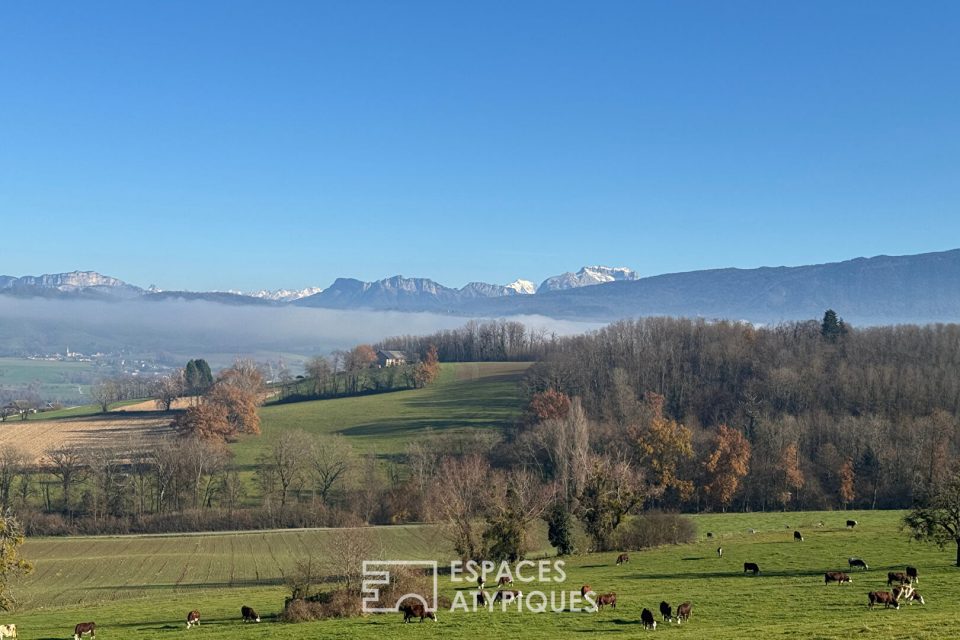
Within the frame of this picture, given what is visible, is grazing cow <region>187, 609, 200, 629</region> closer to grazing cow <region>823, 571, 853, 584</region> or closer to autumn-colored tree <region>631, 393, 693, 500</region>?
grazing cow <region>823, 571, 853, 584</region>

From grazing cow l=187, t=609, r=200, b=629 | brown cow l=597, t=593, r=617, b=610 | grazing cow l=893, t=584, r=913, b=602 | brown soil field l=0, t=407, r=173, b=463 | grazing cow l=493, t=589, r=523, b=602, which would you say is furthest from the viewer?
brown soil field l=0, t=407, r=173, b=463

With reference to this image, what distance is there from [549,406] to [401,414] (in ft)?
101

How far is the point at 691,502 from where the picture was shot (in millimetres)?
92438

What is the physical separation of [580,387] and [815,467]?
4294cm

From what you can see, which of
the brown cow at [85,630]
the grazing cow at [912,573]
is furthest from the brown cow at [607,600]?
the brown cow at [85,630]

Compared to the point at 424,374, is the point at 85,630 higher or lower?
lower

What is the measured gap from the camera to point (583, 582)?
139ft

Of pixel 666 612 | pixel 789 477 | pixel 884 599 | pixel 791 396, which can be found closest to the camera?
pixel 666 612

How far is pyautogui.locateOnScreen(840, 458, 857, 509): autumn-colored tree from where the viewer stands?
90.5m

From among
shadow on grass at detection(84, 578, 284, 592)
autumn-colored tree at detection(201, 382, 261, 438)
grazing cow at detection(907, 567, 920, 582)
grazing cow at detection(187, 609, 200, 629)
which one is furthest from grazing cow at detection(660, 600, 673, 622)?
autumn-colored tree at detection(201, 382, 261, 438)

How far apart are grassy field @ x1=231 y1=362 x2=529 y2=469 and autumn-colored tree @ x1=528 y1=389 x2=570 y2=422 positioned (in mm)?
7455

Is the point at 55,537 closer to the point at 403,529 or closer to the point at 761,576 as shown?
the point at 403,529

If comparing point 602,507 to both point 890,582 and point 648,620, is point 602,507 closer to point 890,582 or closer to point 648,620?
point 890,582

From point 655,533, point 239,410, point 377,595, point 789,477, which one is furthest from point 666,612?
point 239,410
